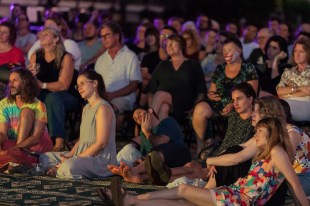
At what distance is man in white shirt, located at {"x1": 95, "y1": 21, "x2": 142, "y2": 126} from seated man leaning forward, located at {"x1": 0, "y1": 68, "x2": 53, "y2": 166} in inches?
73.9

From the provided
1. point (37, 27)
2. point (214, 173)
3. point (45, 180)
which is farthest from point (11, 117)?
point (37, 27)

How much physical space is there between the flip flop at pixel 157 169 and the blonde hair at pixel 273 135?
5.82 feet

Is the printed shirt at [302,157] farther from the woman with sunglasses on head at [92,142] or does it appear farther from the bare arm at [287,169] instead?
the woman with sunglasses on head at [92,142]

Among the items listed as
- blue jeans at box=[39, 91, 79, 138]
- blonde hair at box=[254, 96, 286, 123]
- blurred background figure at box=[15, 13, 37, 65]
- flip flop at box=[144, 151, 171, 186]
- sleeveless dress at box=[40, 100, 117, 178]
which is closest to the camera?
blonde hair at box=[254, 96, 286, 123]

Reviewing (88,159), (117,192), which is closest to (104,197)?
(117,192)

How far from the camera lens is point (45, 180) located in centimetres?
1169

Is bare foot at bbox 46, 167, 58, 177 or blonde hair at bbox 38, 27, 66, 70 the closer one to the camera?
bare foot at bbox 46, 167, 58, 177

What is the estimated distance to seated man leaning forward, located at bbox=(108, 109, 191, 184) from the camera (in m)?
12.0

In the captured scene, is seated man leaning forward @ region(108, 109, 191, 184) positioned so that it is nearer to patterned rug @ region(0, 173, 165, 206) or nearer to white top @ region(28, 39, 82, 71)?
patterned rug @ region(0, 173, 165, 206)

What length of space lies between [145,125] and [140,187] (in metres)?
1.06

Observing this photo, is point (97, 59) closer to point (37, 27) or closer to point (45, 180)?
point (37, 27)

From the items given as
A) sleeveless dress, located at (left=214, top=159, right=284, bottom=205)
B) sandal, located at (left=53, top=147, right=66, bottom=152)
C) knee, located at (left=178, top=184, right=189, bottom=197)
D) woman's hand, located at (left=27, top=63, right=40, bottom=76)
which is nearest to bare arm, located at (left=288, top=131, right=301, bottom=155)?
sleeveless dress, located at (left=214, top=159, right=284, bottom=205)

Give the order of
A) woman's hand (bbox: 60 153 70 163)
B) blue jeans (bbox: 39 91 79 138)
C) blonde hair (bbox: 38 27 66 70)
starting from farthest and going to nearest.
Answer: blonde hair (bbox: 38 27 66 70) < blue jeans (bbox: 39 91 79 138) < woman's hand (bbox: 60 153 70 163)

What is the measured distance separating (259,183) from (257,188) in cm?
5
